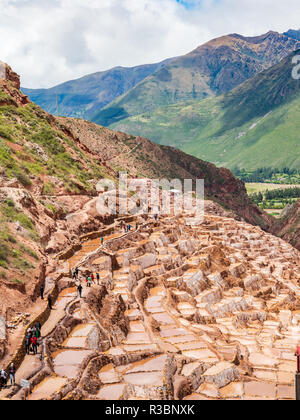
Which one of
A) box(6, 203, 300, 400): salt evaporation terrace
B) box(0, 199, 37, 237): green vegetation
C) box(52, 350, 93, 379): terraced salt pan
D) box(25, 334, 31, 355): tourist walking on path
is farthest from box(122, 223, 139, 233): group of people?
box(25, 334, 31, 355): tourist walking on path


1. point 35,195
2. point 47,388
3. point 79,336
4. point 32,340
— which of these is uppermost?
point 35,195

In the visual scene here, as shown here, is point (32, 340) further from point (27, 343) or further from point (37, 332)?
point (37, 332)

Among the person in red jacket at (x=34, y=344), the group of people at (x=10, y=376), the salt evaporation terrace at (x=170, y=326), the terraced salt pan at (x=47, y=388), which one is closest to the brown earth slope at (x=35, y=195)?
the salt evaporation terrace at (x=170, y=326)

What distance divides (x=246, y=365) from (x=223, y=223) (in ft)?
146

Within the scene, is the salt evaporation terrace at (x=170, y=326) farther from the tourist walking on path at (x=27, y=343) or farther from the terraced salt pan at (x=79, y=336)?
the tourist walking on path at (x=27, y=343)

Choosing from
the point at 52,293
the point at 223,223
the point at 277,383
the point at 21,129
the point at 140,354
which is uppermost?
the point at 21,129

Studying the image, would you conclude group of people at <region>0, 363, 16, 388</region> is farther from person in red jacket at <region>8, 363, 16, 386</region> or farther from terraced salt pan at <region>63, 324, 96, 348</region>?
terraced salt pan at <region>63, 324, 96, 348</region>

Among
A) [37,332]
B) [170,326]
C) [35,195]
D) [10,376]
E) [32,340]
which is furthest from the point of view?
[35,195]

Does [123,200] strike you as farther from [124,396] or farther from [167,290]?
[124,396]

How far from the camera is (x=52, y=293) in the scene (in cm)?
2827

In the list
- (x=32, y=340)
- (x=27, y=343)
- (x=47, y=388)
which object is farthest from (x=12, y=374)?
(x=27, y=343)

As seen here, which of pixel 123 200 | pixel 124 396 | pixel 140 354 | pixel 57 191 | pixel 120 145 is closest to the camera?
pixel 124 396

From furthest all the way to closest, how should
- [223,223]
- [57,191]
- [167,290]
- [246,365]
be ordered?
1. [223,223]
2. [57,191]
3. [167,290]
4. [246,365]
